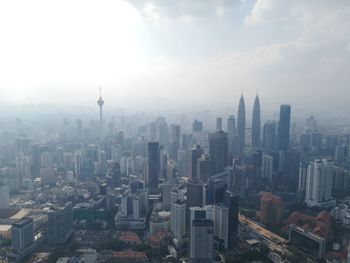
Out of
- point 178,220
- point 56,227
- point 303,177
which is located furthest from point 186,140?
point 56,227

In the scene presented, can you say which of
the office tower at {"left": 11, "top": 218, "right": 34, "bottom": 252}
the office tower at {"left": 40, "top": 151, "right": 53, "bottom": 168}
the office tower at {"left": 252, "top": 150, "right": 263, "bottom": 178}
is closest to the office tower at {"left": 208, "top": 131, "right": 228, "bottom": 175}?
the office tower at {"left": 252, "top": 150, "right": 263, "bottom": 178}

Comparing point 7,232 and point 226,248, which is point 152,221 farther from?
point 7,232

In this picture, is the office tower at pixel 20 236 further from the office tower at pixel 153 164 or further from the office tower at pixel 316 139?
the office tower at pixel 316 139

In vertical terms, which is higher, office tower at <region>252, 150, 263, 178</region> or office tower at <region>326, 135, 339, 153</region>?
office tower at <region>326, 135, 339, 153</region>

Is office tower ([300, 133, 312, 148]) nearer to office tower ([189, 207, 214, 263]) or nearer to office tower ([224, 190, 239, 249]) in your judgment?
office tower ([224, 190, 239, 249])

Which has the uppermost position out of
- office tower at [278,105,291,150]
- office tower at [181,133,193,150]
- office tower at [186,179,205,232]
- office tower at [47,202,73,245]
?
office tower at [278,105,291,150]

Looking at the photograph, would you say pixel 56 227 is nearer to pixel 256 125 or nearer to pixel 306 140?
pixel 256 125
